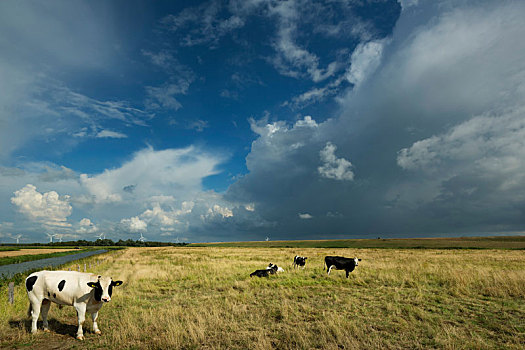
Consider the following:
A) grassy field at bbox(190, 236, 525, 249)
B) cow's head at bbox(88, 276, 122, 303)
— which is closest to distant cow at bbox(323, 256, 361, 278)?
cow's head at bbox(88, 276, 122, 303)

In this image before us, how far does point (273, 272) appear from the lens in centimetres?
2055

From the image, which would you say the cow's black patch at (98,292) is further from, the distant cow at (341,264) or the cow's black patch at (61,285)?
the distant cow at (341,264)

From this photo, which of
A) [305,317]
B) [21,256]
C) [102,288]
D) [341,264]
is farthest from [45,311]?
[21,256]

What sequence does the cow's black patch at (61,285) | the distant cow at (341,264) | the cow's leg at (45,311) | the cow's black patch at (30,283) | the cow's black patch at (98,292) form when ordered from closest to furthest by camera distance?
the cow's black patch at (98,292) < the cow's black patch at (61,285) < the cow's black patch at (30,283) < the cow's leg at (45,311) < the distant cow at (341,264)

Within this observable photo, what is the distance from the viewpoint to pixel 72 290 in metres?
8.52

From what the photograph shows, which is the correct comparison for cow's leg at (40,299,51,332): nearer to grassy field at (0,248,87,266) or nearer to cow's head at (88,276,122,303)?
cow's head at (88,276,122,303)

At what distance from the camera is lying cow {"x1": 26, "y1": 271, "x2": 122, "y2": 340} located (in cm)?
845

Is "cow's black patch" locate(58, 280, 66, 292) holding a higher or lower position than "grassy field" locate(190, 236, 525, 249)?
higher

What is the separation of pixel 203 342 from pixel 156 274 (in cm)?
1542

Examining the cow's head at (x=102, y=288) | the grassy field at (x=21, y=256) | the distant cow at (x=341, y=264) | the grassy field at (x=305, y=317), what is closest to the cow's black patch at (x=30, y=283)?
the grassy field at (x=305, y=317)

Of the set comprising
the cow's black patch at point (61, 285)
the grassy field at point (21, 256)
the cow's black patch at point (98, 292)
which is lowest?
the grassy field at point (21, 256)

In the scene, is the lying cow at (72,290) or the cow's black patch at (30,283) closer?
the lying cow at (72,290)

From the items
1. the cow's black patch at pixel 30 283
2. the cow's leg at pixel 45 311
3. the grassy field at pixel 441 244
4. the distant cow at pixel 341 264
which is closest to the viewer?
the cow's black patch at pixel 30 283

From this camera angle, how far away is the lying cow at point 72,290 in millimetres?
8453
